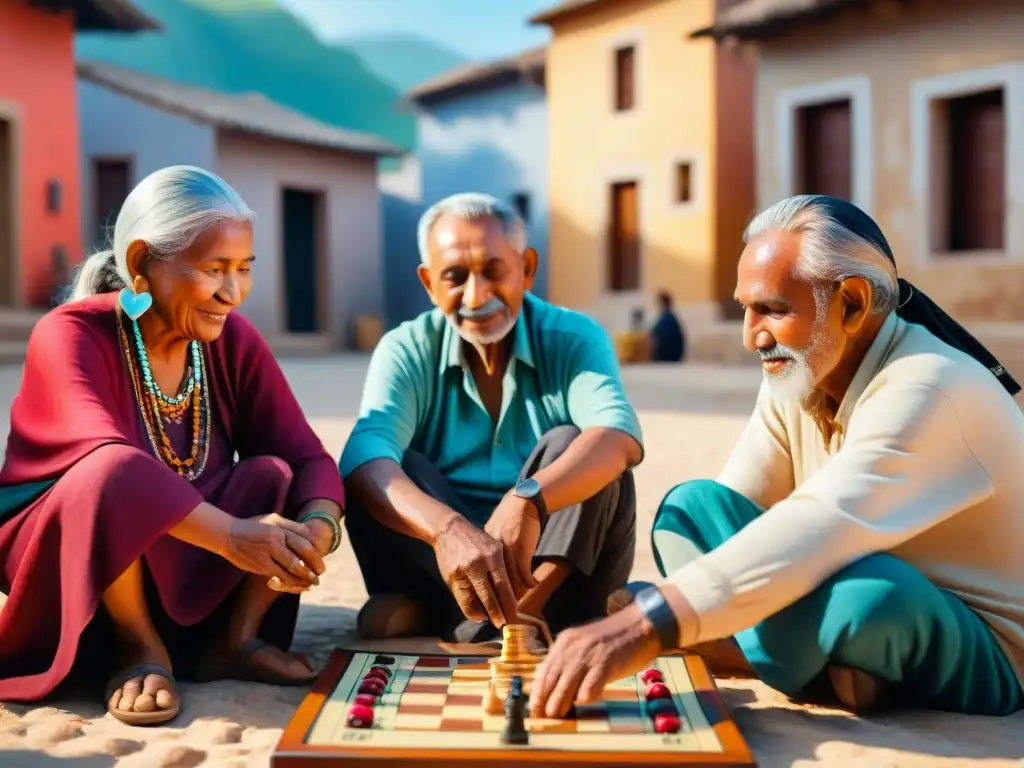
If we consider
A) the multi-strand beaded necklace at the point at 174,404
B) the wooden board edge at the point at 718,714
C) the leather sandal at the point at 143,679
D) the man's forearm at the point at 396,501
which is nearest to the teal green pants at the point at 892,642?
the wooden board edge at the point at 718,714

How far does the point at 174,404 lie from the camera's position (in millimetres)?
3375

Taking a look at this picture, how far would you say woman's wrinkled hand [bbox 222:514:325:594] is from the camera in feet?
9.76

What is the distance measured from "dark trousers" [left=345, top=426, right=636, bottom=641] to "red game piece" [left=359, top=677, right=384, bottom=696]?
2.57 feet

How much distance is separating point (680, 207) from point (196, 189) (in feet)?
50.9

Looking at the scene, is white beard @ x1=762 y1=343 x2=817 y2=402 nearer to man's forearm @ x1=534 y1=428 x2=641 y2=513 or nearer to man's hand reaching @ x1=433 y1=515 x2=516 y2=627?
man's forearm @ x1=534 y1=428 x2=641 y2=513

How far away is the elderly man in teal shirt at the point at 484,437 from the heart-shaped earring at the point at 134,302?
2.55 ft

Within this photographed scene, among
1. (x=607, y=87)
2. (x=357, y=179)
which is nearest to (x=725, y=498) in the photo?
(x=607, y=87)

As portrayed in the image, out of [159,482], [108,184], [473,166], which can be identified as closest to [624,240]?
[473,166]

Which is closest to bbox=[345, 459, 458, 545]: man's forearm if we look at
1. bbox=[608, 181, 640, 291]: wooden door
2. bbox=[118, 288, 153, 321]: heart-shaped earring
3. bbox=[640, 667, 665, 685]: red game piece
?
bbox=[640, 667, 665, 685]: red game piece

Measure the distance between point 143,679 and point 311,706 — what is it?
21.0 inches

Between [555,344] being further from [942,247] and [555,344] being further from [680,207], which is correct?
[680,207]

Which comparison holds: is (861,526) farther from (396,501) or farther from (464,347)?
(464,347)

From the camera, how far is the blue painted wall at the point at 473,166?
23.5 metres

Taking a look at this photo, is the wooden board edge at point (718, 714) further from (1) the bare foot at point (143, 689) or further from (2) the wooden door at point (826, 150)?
(2) the wooden door at point (826, 150)
